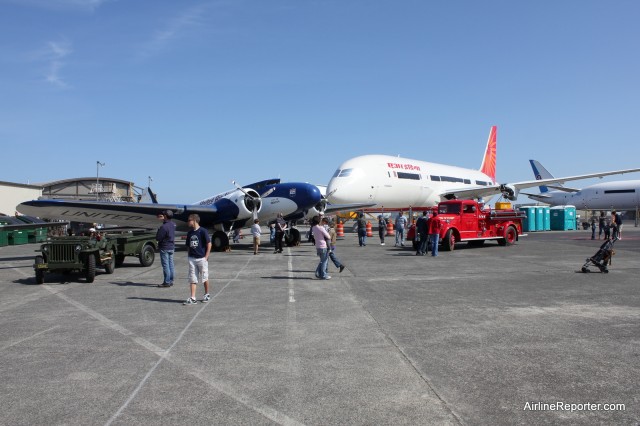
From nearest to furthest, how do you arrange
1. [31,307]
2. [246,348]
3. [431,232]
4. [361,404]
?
1. [361,404]
2. [246,348]
3. [31,307]
4. [431,232]

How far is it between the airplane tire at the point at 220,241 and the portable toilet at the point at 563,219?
113 ft

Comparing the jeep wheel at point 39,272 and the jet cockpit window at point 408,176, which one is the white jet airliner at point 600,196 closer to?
the jet cockpit window at point 408,176

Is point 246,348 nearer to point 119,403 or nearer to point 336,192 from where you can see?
point 119,403

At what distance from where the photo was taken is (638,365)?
518cm

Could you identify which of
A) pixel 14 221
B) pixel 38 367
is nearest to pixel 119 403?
pixel 38 367

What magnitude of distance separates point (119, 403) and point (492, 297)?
7502 mm

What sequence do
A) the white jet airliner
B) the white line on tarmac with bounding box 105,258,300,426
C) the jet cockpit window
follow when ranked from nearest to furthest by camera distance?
1. the white line on tarmac with bounding box 105,258,300,426
2. the jet cockpit window
3. the white jet airliner

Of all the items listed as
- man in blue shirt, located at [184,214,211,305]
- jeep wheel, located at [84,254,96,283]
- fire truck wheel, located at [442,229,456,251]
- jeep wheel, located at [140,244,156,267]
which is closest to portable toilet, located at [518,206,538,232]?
fire truck wheel, located at [442,229,456,251]

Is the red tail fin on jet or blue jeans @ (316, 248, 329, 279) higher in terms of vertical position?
the red tail fin on jet

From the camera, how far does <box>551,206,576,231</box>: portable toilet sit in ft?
146

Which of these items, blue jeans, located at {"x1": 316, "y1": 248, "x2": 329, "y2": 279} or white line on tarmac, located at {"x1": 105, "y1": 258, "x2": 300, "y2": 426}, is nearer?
white line on tarmac, located at {"x1": 105, "y1": 258, "x2": 300, "y2": 426}

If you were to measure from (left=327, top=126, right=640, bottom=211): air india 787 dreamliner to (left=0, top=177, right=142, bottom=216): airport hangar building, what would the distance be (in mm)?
42802

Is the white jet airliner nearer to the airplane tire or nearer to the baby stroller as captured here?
the airplane tire

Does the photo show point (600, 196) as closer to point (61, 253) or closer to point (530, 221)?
point (530, 221)
